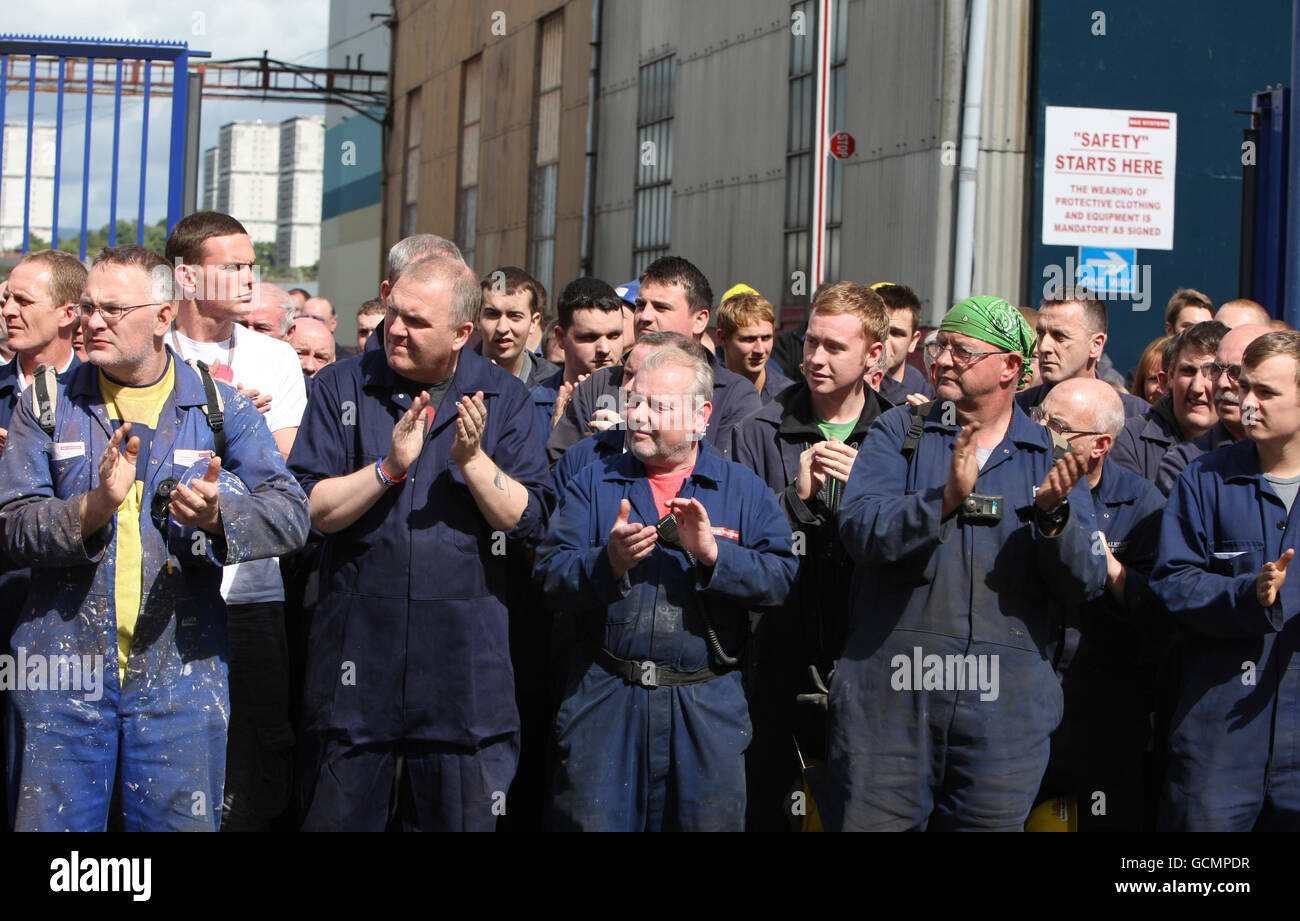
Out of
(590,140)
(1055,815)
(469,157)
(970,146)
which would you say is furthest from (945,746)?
(469,157)

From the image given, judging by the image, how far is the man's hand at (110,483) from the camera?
12.8 ft

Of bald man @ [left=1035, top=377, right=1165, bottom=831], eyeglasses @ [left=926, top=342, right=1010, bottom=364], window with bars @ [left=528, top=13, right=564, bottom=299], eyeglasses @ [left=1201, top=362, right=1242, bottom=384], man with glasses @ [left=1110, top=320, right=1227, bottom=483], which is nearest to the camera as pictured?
eyeglasses @ [left=926, top=342, right=1010, bottom=364]

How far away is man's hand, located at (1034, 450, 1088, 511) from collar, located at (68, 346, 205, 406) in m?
2.50

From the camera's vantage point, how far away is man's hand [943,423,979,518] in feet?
13.7

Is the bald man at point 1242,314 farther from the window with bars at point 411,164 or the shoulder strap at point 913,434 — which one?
the window with bars at point 411,164

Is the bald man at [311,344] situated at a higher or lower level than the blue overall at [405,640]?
higher

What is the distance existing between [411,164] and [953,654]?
86.0 feet

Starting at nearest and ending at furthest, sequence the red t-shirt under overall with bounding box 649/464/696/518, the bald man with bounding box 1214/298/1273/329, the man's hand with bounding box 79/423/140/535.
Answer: the man's hand with bounding box 79/423/140/535, the red t-shirt under overall with bounding box 649/464/696/518, the bald man with bounding box 1214/298/1273/329

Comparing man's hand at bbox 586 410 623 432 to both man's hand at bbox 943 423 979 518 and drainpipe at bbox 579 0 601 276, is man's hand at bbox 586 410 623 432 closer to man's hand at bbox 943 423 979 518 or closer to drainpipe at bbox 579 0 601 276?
man's hand at bbox 943 423 979 518

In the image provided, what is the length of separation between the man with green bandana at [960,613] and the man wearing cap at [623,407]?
1.24m

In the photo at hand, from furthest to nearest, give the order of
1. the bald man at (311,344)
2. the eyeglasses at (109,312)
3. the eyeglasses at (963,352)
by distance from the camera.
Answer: the bald man at (311,344), the eyeglasses at (963,352), the eyeglasses at (109,312)

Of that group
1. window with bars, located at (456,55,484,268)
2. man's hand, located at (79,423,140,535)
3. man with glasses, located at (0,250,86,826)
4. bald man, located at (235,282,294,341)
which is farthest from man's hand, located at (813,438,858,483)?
window with bars, located at (456,55,484,268)

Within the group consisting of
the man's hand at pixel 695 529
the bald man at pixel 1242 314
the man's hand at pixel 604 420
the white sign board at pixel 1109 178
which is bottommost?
the man's hand at pixel 695 529

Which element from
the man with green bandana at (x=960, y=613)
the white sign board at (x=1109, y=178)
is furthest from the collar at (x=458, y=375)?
the white sign board at (x=1109, y=178)
